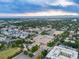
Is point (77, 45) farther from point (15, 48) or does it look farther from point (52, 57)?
point (15, 48)

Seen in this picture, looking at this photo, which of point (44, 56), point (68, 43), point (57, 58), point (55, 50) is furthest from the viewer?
point (68, 43)

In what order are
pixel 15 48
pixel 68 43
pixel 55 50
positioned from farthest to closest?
1. pixel 68 43
2. pixel 15 48
3. pixel 55 50

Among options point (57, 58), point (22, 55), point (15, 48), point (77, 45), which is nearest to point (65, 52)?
point (57, 58)

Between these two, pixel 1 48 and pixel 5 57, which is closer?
pixel 5 57

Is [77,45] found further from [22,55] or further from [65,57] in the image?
[22,55]

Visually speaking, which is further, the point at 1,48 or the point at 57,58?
the point at 1,48

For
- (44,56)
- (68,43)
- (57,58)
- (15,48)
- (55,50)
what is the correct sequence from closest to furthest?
(57,58) < (44,56) < (55,50) < (15,48) < (68,43)

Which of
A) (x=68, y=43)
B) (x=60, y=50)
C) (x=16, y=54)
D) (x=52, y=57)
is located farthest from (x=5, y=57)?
(x=68, y=43)

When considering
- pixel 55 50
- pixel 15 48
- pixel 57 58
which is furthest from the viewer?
pixel 15 48

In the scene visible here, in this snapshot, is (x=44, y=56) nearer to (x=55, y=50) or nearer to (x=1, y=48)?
(x=55, y=50)
